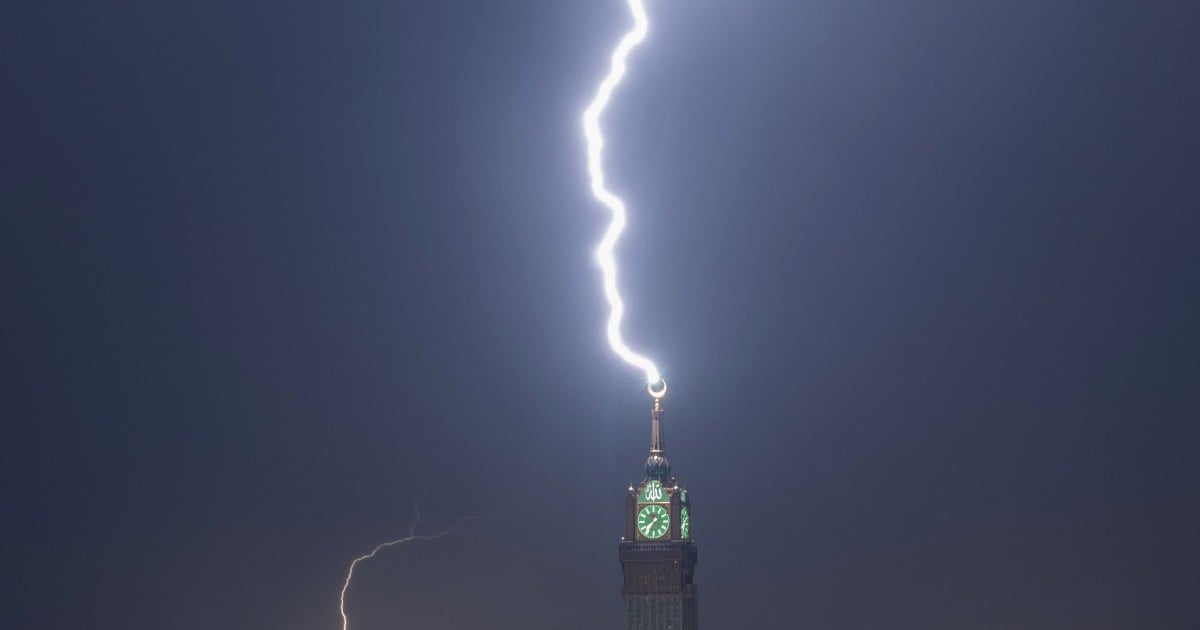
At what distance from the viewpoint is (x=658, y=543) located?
40438 mm

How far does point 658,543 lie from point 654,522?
61cm

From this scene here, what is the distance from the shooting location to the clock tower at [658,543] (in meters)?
40.4

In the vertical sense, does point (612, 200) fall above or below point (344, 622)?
above

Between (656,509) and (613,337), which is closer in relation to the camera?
(613,337)

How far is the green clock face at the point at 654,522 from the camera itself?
1597 inches

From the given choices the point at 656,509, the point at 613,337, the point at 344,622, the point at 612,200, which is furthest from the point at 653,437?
the point at 344,622

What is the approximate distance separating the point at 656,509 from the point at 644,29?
1363cm

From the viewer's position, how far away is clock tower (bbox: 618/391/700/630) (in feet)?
133

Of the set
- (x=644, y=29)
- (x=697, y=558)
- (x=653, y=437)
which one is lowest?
(x=697, y=558)

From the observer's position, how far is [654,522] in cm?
4059

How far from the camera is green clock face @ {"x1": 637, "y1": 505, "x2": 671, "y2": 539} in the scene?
40562 mm

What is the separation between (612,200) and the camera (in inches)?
1465

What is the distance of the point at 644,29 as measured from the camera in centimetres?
3756

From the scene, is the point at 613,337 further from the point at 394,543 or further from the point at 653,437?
the point at 394,543
